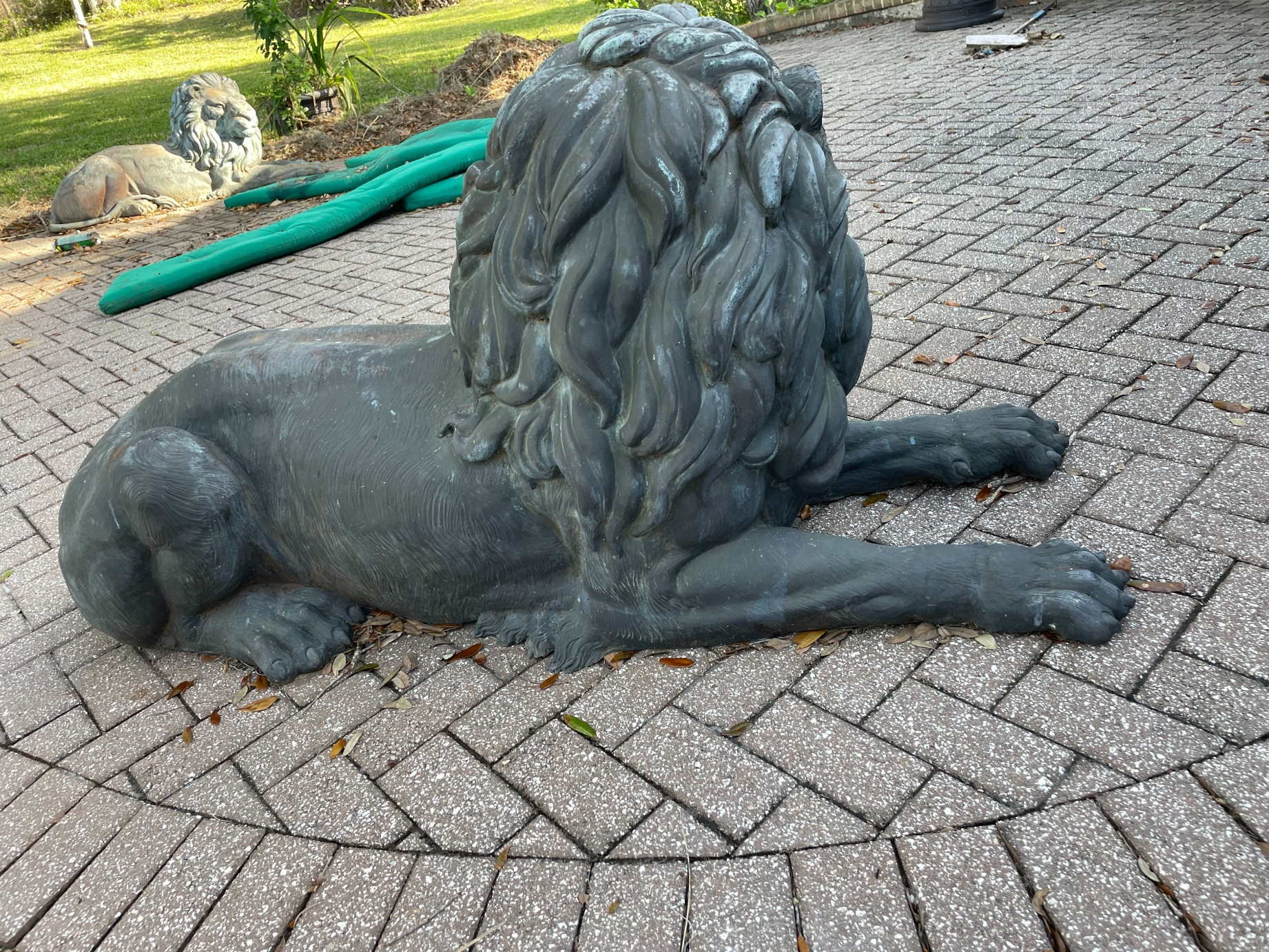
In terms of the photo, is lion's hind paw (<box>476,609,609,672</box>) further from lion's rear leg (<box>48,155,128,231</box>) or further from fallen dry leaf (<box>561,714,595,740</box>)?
lion's rear leg (<box>48,155,128,231</box>)

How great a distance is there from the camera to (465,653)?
2.64 m

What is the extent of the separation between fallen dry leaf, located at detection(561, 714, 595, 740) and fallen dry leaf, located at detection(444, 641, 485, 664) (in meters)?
0.41

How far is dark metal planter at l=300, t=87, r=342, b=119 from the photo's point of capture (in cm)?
1250

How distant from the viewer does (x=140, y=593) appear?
8.72 feet

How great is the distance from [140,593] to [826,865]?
203cm

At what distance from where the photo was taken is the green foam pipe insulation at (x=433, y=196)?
7.96m

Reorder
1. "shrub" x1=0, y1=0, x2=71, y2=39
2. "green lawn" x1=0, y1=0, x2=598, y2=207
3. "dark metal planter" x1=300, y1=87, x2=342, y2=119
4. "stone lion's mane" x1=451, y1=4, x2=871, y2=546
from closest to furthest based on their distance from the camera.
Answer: "stone lion's mane" x1=451, y1=4, x2=871, y2=546 < "dark metal planter" x1=300, y1=87, x2=342, y2=119 < "green lawn" x1=0, y1=0, x2=598, y2=207 < "shrub" x1=0, y1=0, x2=71, y2=39

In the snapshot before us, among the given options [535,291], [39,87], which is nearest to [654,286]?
[535,291]

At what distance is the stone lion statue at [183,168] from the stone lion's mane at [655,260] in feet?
28.2

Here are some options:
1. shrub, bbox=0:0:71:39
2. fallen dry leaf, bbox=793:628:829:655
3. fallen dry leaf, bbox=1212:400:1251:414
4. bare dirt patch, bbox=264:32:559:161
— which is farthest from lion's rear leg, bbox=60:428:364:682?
shrub, bbox=0:0:71:39

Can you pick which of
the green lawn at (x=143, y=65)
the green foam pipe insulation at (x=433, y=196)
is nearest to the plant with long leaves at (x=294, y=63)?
the green lawn at (x=143, y=65)

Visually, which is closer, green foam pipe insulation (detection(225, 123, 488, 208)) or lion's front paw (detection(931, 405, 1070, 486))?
lion's front paw (detection(931, 405, 1070, 486))

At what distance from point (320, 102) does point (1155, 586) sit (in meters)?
12.9

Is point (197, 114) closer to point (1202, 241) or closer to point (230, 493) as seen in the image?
point (230, 493)
